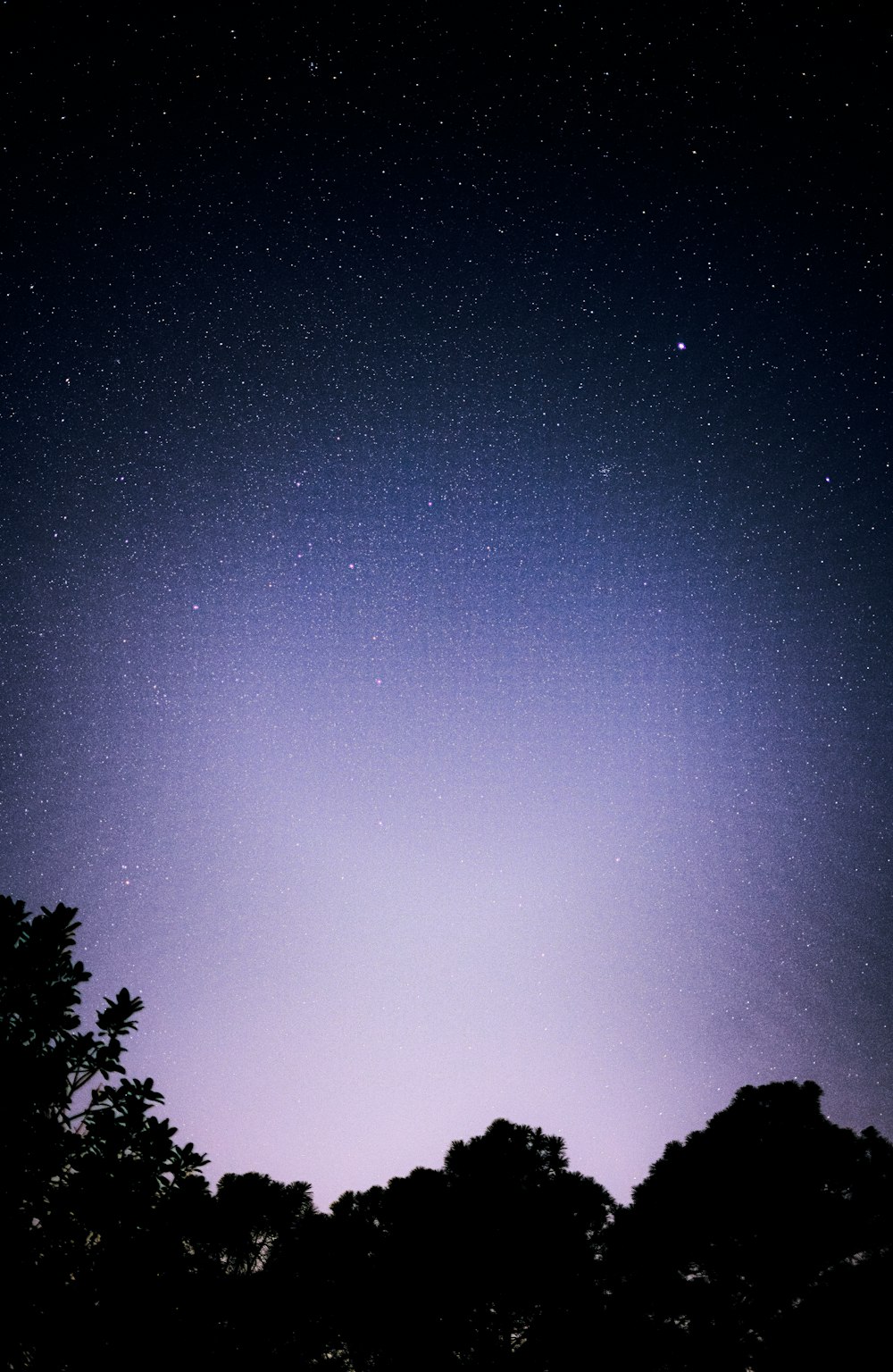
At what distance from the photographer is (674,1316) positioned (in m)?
11.5

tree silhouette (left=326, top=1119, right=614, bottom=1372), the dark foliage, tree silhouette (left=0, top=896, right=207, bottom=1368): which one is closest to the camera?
tree silhouette (left=0, top=896, right=207, bottom=1368)

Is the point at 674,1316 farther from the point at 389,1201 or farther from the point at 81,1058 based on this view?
the point at 81,1058

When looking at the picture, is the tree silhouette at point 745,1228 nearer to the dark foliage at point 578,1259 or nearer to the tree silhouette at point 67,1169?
the dark foliage at point 578,1259

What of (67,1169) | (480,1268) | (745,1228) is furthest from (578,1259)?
(67,1169)

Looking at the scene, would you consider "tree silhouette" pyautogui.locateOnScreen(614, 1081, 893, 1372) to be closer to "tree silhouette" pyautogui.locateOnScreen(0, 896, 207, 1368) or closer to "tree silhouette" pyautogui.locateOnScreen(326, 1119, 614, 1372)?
"tree silhouette" pyautogui.locateOnScreen(326, 1119, 614, 1372)

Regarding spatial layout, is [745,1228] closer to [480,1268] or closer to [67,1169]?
[480,1268]

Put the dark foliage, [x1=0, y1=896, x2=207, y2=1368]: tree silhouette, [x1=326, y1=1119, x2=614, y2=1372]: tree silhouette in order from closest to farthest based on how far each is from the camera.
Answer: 1. [x1=0, y1=896, x2=207, y2=1368]: tree silhouette
2. the dark foliage
3. [x1=326, y1=1119, x2=614, y2=1372]: tree silhouette

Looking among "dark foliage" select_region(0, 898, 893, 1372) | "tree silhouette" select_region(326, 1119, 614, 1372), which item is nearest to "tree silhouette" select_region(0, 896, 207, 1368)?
"dark foliage" select_region(0, 898, 893, 1372)

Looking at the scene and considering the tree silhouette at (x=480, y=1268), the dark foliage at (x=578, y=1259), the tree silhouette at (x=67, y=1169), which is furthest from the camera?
the tree silhouette at (x=480, y=1268)

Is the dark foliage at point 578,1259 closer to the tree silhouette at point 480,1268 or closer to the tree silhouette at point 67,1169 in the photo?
the tree silhouette at point 480,1268

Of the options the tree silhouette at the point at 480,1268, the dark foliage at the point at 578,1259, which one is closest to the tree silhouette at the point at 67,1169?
the dark foliage at the point at 578,1259

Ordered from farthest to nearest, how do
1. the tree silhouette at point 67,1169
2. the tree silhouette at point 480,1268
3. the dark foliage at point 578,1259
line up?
the tree silhouette at point 480,1268, the dark foliage at point 578,1259, the tree silhouette at point 67,1169

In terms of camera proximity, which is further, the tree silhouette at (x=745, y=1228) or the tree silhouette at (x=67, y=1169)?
the tree silhouette at (x=745, y=1228)

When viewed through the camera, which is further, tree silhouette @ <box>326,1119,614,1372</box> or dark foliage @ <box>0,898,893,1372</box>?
tree silhouette @ <box>326,1119,614,1372</box>
